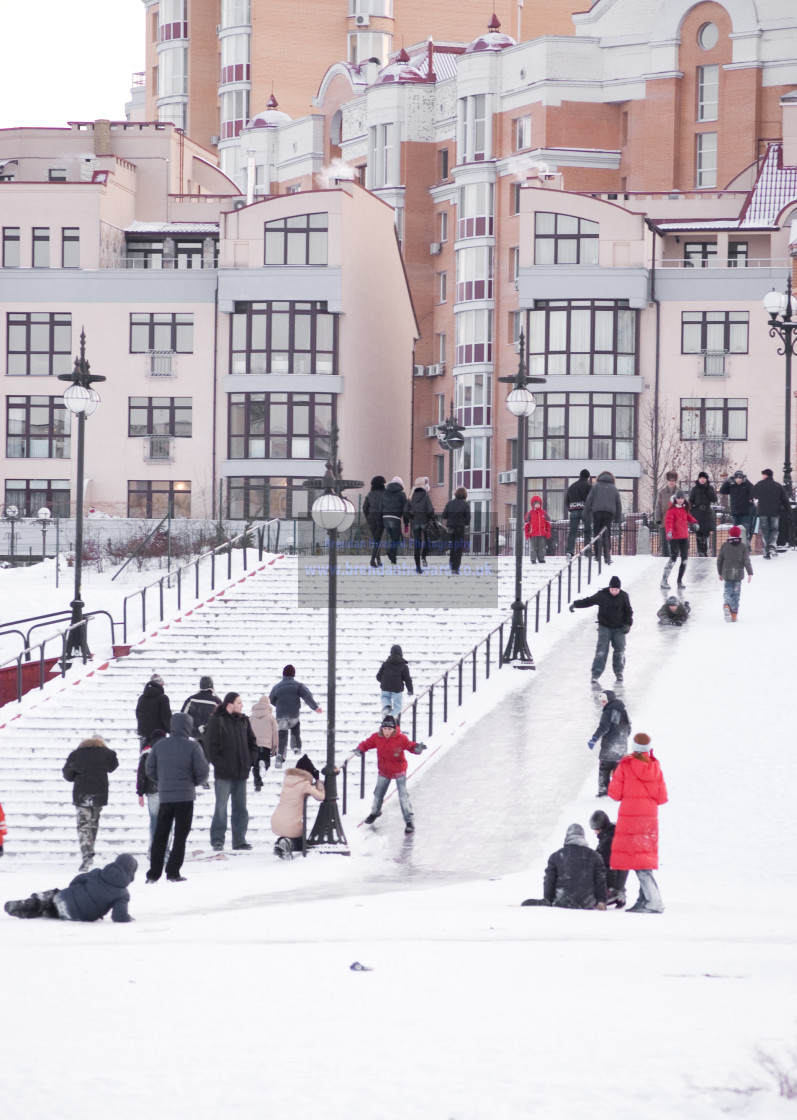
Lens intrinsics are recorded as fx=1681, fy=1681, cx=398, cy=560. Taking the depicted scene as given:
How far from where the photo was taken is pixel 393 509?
30062 mm

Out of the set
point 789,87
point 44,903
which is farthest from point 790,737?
point 789,87

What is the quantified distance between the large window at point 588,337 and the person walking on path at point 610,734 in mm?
43378

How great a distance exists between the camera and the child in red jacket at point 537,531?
31688 mm

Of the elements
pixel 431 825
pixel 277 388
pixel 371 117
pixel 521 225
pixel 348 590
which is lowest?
pixel 431 825

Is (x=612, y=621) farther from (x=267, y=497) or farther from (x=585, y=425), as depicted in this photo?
(x=585, y=425)

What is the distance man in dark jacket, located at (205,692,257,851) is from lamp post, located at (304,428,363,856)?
0.82 m

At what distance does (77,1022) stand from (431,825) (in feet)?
31.1

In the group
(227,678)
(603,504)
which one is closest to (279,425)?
(603,504)

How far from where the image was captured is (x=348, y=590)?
1159 inches

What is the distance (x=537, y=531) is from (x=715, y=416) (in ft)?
99.8

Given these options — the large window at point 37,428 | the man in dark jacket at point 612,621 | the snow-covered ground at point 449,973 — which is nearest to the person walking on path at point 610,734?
the snow-covered ground at point 449,973

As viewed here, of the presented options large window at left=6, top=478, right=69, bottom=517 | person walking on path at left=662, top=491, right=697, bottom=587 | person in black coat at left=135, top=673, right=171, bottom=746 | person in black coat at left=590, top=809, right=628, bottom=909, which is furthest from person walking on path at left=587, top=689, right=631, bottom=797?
large window at left=6, top=478, right=69, bottom=517

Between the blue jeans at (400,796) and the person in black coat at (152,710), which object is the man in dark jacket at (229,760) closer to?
the blue jeans at (400,796)

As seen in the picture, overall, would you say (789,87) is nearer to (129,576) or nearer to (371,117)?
(371,117)
